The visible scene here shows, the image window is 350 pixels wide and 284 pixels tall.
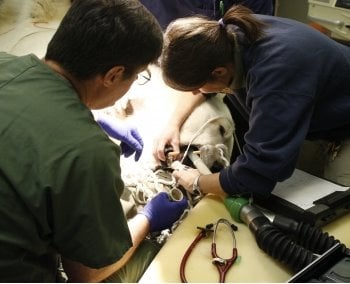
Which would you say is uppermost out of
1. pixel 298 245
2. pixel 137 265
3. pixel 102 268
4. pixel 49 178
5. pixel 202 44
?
pixel 202 44

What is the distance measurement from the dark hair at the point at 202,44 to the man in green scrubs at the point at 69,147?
157mm

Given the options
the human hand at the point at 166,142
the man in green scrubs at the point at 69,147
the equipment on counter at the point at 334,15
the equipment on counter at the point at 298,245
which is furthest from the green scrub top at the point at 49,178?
the equipment on counter at the point at 334,15

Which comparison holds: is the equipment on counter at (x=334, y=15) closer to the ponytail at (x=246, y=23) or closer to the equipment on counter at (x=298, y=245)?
the ponytail at (x=246, y=23)

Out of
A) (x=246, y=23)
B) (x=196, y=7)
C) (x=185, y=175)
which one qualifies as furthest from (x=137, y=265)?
(x=196, y=7)

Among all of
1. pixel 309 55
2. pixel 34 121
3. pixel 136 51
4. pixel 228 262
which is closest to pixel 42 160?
pixel 34 121

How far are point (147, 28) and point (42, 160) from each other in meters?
0.41

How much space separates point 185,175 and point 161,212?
0.18 meters

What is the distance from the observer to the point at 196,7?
180cm

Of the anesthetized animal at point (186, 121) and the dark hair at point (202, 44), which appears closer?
the dark hair at point (202, 44)

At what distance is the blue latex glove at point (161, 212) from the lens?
1.18m

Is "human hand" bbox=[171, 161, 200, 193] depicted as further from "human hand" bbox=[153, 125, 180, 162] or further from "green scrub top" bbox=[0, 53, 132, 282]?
"green scrub top" bbox=[0, 53, 132, 282]

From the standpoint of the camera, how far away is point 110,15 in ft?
3.08

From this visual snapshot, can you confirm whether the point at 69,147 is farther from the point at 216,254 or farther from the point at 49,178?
the point at 216,254

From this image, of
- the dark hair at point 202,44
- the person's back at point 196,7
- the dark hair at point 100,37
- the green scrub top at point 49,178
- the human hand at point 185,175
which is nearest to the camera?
the green scrub top at point 49,178
